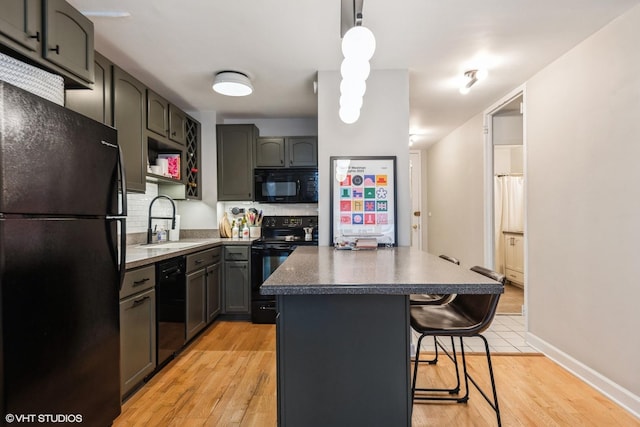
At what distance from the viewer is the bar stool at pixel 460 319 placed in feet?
5.09

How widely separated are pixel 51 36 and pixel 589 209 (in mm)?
3360

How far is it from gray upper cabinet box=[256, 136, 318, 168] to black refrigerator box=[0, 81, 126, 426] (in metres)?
2.13

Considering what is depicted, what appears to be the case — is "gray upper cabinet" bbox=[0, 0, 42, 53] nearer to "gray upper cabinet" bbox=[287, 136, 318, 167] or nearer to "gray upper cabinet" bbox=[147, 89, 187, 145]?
"gray upper cabinet" bbox=[147, 89, 187, 145]

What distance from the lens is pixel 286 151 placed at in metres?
3.87

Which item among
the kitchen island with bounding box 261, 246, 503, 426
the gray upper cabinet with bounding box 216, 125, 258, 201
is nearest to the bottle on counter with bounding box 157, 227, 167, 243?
the gray upper cabinet with bounding box 216, 125, 258, 201

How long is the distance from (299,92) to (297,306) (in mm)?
2502

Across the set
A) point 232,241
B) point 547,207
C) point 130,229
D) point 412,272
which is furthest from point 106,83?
point 547,207

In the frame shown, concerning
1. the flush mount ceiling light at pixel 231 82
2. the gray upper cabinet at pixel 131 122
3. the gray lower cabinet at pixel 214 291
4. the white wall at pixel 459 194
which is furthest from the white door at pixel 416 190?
the gray upper cabinet at pixel 131 122

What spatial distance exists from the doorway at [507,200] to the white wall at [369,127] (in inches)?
55.6

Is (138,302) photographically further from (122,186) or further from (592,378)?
(592,378)

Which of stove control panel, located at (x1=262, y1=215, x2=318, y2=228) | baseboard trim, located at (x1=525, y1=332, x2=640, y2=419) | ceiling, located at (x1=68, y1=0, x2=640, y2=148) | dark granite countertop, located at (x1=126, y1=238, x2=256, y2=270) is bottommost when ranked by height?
baseboard trim, located at (x1=525, y1=332, x2=640, y2=419)

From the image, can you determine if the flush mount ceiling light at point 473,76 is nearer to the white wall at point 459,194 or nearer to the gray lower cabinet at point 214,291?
the white wall at point 459,194

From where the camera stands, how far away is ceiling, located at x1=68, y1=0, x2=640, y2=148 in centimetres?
191

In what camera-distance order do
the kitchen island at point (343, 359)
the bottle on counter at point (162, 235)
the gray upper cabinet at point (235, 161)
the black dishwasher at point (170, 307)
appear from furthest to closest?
the gray upper cabinet at point (235, 161), the bottle on counter at point (162, 235), the black dishwasher at point (170, 307), the kitchen island at point (343, 359)
